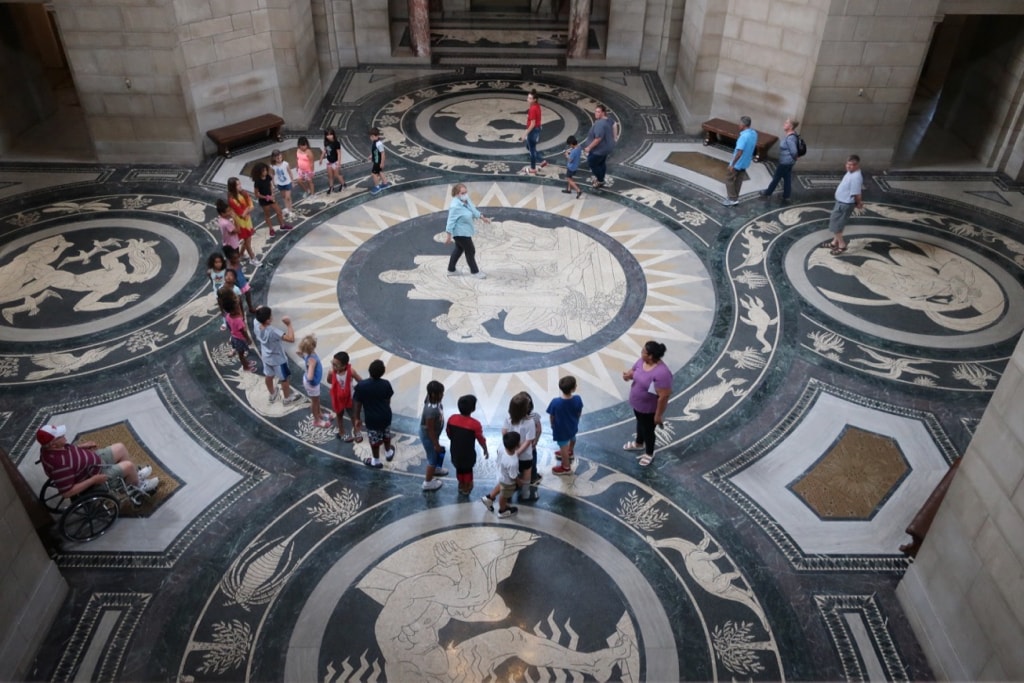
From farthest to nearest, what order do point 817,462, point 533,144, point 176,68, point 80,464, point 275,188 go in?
point 533,144 → point 176,68 → point 275,188 → point 817,462 → point 80,464

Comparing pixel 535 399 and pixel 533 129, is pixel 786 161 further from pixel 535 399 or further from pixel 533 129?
pixel 535 399

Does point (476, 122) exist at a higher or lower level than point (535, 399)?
higher

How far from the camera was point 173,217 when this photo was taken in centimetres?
1143

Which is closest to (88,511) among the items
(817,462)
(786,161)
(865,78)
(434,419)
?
(434,419)

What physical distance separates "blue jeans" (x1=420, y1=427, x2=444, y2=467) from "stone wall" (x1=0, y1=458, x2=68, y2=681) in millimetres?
3202

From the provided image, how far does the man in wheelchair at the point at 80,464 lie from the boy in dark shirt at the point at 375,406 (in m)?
2.04

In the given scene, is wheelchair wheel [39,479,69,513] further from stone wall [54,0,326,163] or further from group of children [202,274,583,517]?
stone wall [54,0,326,163]

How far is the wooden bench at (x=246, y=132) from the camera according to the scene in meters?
13.1

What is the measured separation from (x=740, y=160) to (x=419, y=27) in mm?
9393

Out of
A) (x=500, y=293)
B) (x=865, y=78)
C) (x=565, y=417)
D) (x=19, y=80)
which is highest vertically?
(x=865, y=78)

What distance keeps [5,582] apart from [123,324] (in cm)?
447

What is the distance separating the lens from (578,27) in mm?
17281

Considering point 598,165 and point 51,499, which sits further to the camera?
point 598,165

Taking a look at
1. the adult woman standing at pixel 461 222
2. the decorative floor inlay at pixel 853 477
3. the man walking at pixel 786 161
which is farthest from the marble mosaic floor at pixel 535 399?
the adult woman standing at pixel 461 222
